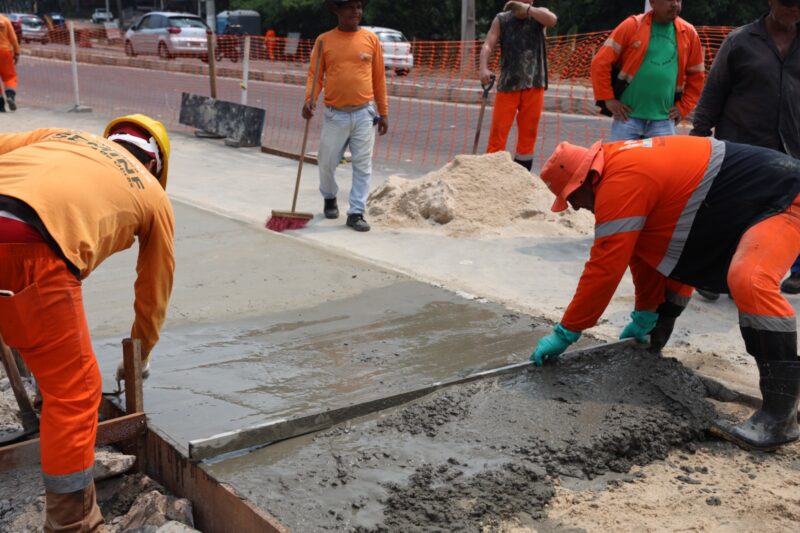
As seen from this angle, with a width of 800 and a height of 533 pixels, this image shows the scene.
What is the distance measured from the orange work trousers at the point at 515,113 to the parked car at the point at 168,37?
2050 centimetres

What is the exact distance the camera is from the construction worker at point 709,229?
11.1ft

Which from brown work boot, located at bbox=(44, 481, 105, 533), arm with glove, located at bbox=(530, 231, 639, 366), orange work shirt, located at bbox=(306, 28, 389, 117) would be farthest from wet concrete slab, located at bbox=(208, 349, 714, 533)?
orange work shirt, located at bbox=(306, 28, 389, 117)

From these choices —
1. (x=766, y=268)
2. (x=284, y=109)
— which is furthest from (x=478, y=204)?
(x=284, y=109)

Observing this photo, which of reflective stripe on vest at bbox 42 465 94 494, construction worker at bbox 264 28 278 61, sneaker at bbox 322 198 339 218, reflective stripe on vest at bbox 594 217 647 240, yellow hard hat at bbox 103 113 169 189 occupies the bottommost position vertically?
sneaker at bbox 322 198 339 218

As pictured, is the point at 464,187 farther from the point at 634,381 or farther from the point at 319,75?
the point at 634,381

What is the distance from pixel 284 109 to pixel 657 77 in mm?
11484

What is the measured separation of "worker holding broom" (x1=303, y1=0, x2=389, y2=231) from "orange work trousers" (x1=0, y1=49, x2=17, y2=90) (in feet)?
28.8

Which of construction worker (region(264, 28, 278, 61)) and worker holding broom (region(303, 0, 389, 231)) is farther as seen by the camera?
construction worker (region(264, 28, 278, 61))

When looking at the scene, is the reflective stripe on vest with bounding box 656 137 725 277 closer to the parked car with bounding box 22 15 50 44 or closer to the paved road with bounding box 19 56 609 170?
the paved road with bounding box 19 56 609 170

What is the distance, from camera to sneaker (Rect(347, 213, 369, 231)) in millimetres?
6902

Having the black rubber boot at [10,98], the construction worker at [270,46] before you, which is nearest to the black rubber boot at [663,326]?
the black rubber boot at [10,98]

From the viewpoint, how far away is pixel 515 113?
7.84 meters

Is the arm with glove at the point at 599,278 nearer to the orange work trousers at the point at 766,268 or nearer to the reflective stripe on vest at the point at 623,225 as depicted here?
the reflective stripe on vest at the point at 623,225

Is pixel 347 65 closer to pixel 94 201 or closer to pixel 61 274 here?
pixel 94 201
